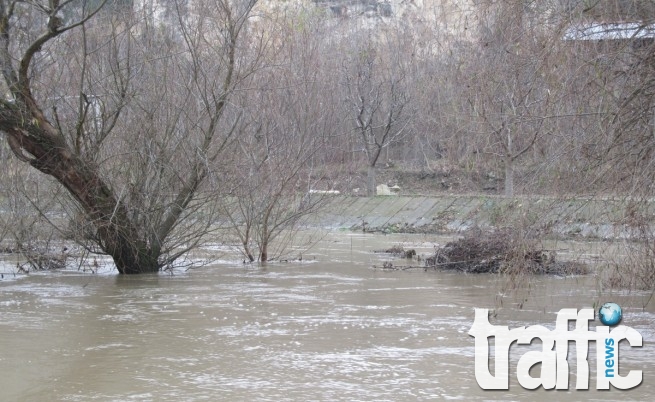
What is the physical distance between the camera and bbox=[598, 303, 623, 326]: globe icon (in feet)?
37.2

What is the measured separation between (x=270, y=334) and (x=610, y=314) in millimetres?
4190

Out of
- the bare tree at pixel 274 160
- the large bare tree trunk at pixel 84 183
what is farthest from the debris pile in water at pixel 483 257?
the large bare tree trunk at pixel 84 183

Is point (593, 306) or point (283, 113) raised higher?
point (283, 113)

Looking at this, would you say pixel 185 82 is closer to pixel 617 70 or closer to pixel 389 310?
pixel 389 310

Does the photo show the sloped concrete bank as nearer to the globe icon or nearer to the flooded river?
the globe icon

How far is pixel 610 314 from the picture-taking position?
455 inches

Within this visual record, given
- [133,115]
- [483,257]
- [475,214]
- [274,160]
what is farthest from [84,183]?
[475,214]

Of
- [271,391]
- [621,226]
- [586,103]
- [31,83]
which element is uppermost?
[31,83]

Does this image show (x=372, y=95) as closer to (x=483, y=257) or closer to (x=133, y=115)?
(x=483, y=257)

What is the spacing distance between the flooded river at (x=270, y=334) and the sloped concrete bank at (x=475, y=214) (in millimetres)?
1348

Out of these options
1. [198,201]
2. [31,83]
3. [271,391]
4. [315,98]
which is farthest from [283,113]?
[271,391]

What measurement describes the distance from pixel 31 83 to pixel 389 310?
7159mm

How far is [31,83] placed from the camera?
1555cm

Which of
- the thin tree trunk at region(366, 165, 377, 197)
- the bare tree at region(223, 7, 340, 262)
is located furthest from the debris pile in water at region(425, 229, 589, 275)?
the thin tree trunk at region(366, 165, 377, 197)
